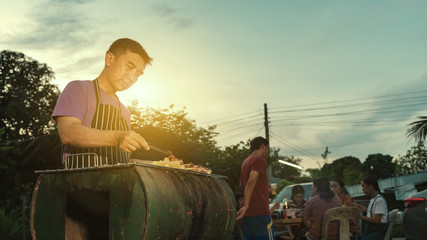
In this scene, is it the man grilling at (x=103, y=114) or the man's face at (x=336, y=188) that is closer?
the man grilling at (x=103, y=114)

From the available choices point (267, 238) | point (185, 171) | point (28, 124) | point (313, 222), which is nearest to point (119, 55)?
point (185, 171)

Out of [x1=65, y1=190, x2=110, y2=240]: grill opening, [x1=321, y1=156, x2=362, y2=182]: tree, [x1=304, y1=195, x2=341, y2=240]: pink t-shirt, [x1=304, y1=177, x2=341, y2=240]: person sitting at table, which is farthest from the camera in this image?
[x1=321, y1=156, x2=362, y2=182]: tree

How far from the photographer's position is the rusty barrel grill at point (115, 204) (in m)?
2.38

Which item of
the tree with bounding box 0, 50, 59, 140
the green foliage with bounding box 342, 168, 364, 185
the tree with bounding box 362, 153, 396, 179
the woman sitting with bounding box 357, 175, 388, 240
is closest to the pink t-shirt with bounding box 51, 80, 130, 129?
the woman sitting with bounding box 357, 175, 388, 240

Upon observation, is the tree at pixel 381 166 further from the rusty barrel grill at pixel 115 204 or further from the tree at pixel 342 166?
the rusty barrel grill at pixel 115 204

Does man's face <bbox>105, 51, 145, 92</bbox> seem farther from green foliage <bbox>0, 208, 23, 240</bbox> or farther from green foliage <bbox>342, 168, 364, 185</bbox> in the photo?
green foliage <bbox>342, 168, 364, 185</bbox>

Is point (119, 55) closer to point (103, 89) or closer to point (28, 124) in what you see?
point (103, 89)

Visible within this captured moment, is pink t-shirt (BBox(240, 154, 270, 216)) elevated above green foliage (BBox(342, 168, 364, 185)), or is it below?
below

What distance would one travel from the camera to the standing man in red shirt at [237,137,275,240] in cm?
610

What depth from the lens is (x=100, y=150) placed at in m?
2.91

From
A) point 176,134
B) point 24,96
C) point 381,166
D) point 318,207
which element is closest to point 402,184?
point 176,134

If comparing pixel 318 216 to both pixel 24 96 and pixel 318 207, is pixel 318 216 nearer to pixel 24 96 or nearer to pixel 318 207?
pixel 318 207

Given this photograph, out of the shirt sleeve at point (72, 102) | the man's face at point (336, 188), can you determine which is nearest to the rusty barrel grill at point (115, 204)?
the shirt sleeve at point (72, 102)

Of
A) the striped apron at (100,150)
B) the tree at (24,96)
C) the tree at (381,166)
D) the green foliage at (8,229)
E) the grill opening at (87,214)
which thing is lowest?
the green foliage at (8,229)
